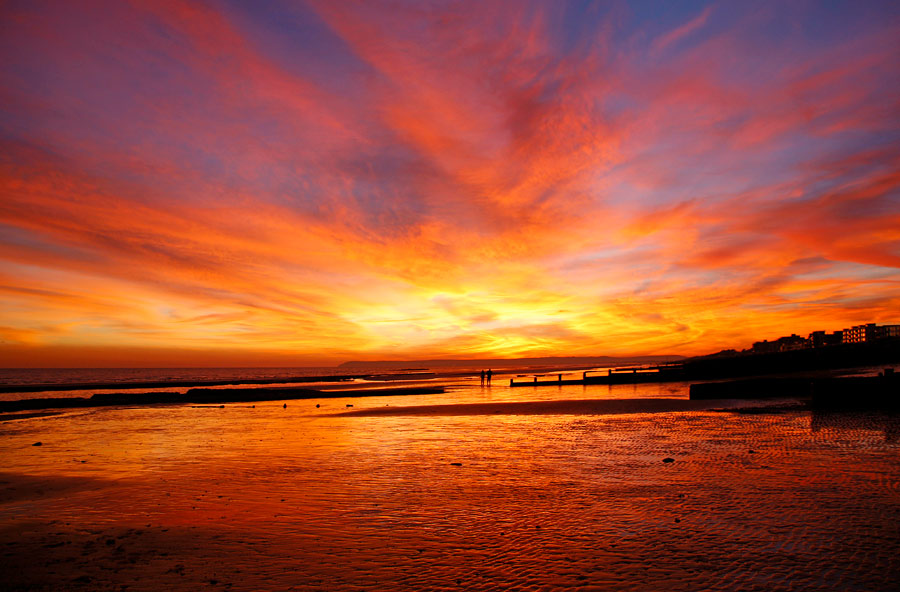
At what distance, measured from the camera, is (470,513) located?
10.6m

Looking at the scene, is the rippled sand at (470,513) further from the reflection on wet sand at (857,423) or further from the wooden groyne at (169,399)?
the wooden groyne at (169,399)

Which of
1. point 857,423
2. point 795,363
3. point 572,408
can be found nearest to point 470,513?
point 857,423

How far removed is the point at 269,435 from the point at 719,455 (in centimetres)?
1900

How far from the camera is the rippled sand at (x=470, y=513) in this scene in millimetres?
7617

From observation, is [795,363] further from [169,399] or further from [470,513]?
[169,399]

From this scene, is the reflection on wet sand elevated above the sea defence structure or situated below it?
below

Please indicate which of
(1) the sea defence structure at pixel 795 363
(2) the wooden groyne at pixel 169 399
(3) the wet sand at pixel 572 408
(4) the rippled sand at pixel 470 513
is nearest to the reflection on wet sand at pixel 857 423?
(4) the rippled sand at pixel 470 513

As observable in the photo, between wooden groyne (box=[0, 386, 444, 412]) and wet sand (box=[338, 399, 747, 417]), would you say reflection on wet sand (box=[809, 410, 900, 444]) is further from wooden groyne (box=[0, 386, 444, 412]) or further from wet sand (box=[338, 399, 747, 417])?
wooden groyne (box=[0, 386, 444, 412])

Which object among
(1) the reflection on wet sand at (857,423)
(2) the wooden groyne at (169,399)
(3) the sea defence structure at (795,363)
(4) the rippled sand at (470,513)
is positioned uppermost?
(3) the sea defence structure at (795,363)

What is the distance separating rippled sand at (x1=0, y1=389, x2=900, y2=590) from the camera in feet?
25.0

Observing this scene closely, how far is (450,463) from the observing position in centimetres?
1603

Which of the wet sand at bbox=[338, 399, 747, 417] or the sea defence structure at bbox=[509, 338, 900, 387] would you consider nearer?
the wet sand at bbox=[338, 399, 747, 417]

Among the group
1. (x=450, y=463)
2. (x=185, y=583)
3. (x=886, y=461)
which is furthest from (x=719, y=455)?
(x=185, y=583)

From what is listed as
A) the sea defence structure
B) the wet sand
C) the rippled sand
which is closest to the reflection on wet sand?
the rippled sand
